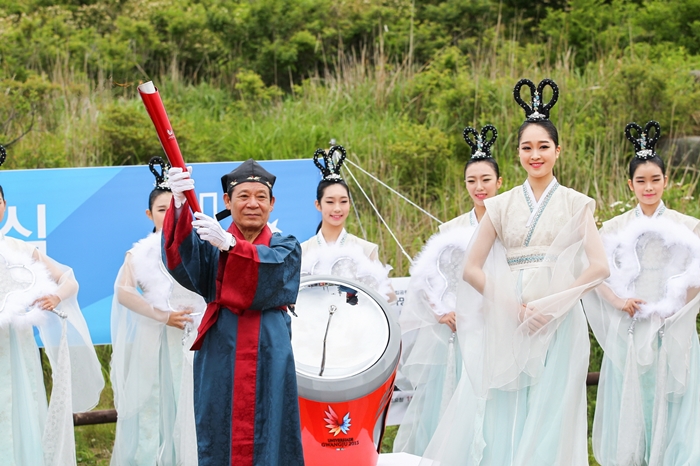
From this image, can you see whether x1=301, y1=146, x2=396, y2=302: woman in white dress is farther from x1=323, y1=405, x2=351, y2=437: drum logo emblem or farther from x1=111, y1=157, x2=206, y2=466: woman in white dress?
x1=323, y1=405, x2=351, y2=437: drum logo emblem

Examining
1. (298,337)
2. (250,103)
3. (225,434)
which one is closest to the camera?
(225,434)

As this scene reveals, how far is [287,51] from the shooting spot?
10.8 meters

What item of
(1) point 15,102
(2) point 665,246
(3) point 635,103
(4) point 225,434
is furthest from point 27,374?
(3) point 635,103

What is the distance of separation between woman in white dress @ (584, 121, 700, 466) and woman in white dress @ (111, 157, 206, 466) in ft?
7.86

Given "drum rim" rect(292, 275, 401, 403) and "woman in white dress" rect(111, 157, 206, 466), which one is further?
"woman in white dress" rect(111, 157, 206, 466)

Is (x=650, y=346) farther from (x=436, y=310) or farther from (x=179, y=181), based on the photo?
(x=179, y=181)

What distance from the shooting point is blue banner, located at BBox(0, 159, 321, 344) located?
587cm

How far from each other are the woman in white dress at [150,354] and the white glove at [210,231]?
2.01 metres

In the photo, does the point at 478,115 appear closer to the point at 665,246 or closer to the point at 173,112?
the point at 173,112

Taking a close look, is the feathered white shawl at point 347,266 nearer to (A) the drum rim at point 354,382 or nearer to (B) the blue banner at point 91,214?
(A) the drum rim at point 354,382

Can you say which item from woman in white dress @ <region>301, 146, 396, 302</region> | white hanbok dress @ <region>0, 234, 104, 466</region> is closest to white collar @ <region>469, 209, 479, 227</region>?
woman in white dress @ <region>301, 146, 396, 302</region>

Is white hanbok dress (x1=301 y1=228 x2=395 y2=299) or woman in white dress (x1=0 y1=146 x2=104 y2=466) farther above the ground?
white hanbok dress (x1=301 y1=228 x2=395 y2=299)

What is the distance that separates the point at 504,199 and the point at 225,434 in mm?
1725

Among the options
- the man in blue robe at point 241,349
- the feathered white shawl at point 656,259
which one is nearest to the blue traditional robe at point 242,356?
the man in blue robe at point 241,349
